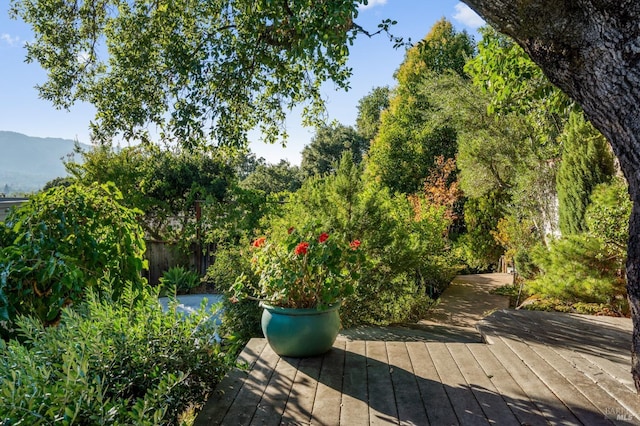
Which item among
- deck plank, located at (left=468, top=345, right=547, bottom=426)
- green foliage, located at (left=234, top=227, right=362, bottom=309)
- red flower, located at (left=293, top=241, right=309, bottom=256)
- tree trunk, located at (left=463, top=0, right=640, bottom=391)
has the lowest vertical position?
deck plank, located at (left=468, top=345, right=547, bottom=426)

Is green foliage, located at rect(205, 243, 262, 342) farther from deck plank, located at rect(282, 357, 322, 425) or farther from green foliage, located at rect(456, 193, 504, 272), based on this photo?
green foliage, located at rect(456, 193, 504, 272)

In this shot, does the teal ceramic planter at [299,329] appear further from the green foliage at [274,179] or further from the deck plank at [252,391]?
the green foliage at [274,179]

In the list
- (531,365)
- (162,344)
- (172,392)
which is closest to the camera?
(172,392)

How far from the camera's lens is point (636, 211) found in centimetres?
203

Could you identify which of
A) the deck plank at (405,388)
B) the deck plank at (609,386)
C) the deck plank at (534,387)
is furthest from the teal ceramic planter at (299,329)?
the deck plank at (609,386)

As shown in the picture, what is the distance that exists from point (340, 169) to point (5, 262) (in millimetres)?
3257

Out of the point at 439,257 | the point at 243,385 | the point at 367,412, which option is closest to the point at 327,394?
the point at 367,412

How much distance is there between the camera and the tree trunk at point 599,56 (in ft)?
6.27

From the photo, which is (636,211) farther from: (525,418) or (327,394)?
(327,394)

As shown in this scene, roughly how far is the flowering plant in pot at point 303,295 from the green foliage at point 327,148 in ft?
60.1

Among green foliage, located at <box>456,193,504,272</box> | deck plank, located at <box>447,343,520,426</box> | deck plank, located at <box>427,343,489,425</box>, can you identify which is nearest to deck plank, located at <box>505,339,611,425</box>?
deck plank, located at <box>447,343,520,426</box>

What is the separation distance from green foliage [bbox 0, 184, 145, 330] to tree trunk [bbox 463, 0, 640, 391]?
238 cm

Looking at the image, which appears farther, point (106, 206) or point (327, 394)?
point (106, 206)

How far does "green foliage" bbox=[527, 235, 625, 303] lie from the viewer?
4438mm
